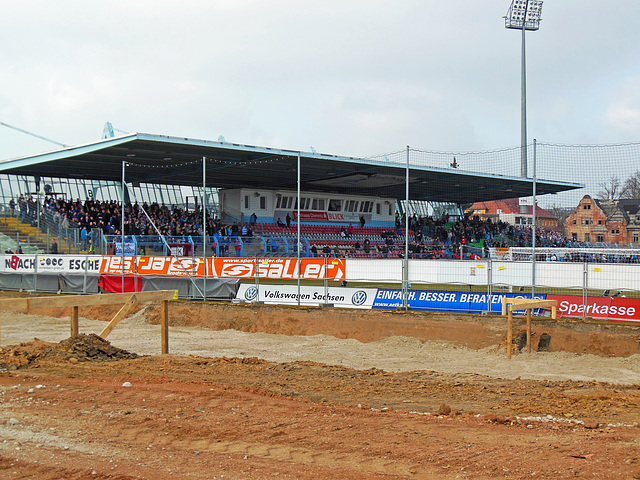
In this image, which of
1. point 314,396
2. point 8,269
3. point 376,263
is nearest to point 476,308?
point 376,263

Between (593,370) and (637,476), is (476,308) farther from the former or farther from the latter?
(637,476)

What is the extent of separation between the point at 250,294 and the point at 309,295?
2430 mm

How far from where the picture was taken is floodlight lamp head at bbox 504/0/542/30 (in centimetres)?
6650

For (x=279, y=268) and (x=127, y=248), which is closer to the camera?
(x=279, y=268)

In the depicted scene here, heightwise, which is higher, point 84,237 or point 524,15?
point 524,15

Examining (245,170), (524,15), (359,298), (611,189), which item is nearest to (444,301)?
(359,298)

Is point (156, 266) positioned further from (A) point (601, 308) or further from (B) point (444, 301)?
(A) point (601, 308)

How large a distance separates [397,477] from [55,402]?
17.0 ft

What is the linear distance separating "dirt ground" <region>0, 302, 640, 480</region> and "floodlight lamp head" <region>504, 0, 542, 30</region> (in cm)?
5960

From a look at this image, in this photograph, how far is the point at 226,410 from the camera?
8.13 metres

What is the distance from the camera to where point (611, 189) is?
720 inches

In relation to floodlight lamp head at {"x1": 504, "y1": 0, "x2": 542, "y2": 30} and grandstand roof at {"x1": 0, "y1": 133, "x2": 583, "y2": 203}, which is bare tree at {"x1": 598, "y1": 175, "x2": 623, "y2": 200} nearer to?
grandstand roof at {"x1": 0, "y1": 133, "x2": 583, "y2": 203}

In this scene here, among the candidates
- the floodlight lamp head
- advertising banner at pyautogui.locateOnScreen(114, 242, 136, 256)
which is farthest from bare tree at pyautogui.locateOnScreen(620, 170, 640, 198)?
the floodlight lamp head

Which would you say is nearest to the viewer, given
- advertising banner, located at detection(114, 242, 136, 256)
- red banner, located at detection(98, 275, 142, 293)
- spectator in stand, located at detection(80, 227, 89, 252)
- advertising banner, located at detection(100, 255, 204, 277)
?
advertising banner, located at detection(100, 255, 204, 277)
